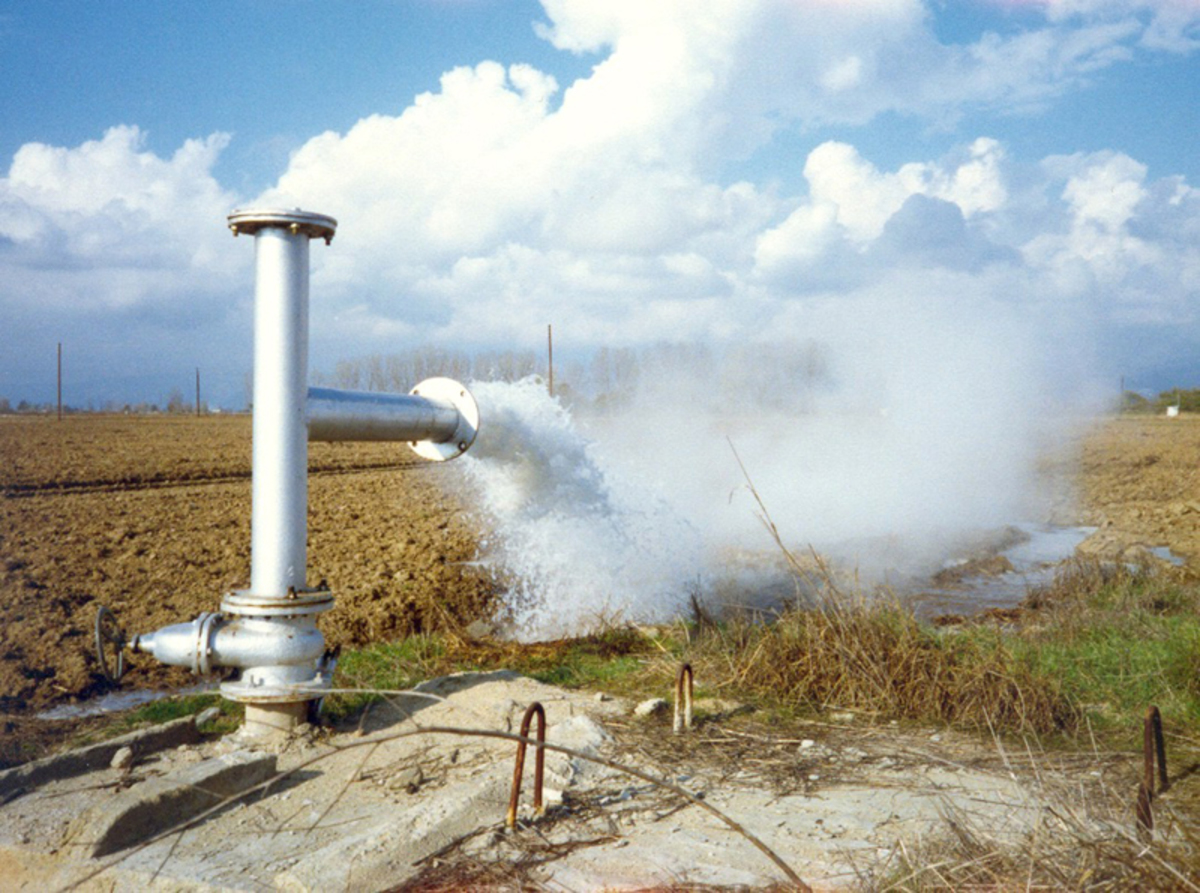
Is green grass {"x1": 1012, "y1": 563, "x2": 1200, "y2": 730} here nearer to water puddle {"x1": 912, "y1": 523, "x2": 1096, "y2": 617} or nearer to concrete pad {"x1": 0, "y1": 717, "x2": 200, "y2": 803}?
water puddle {"x1": 912, "y1": 523, "x2": 1096, "y2": 617}

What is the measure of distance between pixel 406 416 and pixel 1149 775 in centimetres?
364

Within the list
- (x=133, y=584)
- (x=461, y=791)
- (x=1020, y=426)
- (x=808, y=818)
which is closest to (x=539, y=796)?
(x=461, y=791)

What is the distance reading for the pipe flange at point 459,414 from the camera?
5.69 m

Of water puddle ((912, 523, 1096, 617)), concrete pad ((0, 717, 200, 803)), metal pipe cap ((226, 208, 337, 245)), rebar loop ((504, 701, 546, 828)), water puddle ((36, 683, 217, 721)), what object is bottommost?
water puddle ((36, 683, 217, 721))

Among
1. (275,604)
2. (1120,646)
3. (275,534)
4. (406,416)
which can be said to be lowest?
(1120,646)

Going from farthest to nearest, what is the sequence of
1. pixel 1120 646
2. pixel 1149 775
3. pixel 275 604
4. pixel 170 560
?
pixel 170 560, pixel 1120 646, pixel 275 604, pixel 1149 775

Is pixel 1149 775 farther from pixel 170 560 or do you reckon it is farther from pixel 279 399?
pixel 170 560

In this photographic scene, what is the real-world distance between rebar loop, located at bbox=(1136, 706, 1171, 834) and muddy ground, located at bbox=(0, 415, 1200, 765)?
5.29m

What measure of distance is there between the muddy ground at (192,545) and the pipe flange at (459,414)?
272 cm

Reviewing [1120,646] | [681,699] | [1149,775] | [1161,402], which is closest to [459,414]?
[681,699]

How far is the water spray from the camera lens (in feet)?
15.5

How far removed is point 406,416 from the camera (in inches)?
209

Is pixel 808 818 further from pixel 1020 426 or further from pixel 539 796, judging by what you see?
pixel 1020 426

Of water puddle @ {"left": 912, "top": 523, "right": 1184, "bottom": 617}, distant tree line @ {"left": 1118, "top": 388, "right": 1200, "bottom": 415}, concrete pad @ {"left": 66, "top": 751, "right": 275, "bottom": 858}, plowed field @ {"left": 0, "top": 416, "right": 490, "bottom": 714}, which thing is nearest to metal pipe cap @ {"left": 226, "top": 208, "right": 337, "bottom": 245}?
concrete pad @ {"left": 66, "top": 751, "right": 275, "bottom": 858}
